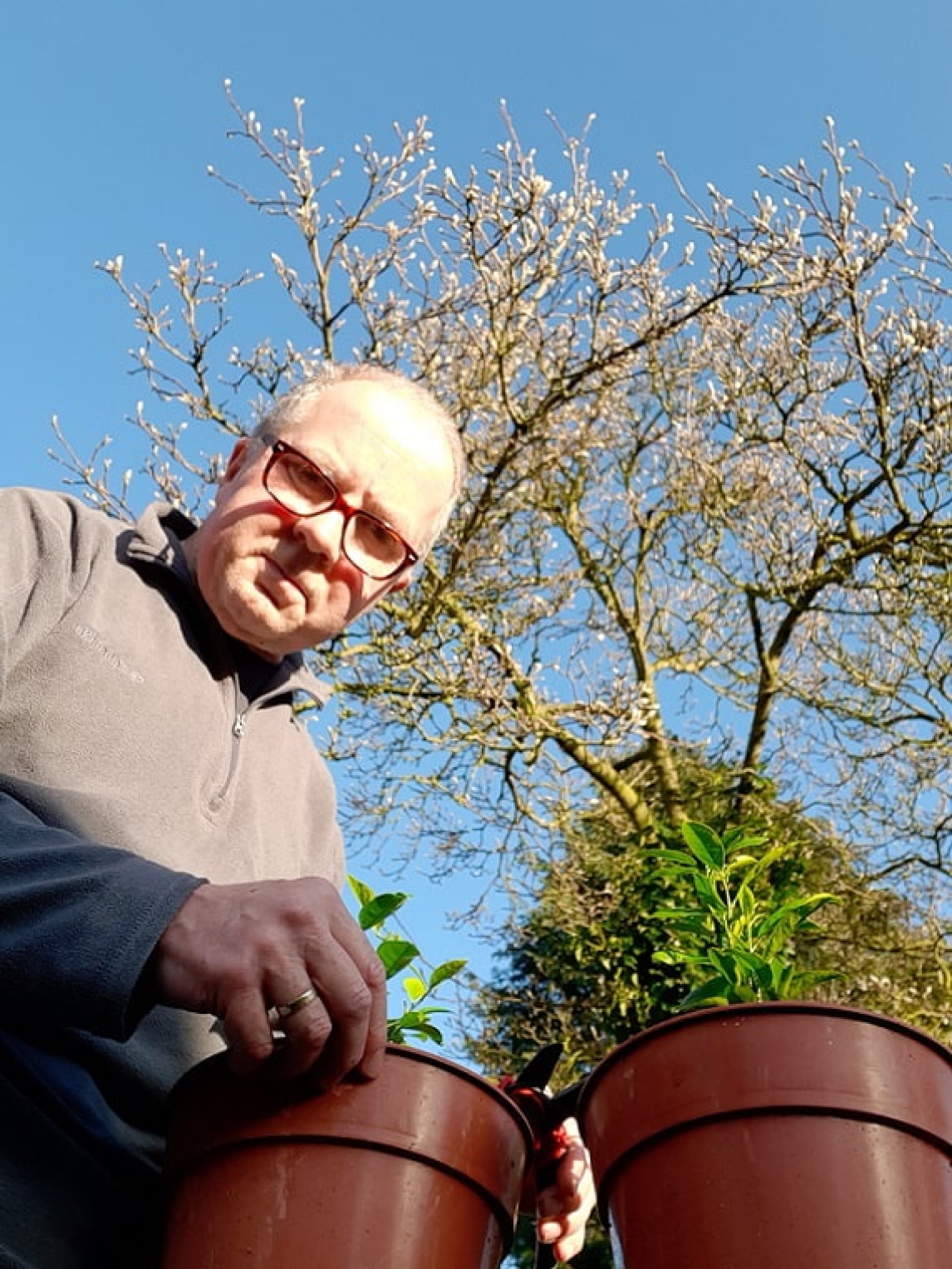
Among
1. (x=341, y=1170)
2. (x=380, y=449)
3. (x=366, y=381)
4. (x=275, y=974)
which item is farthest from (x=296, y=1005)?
(x=366, y=381)

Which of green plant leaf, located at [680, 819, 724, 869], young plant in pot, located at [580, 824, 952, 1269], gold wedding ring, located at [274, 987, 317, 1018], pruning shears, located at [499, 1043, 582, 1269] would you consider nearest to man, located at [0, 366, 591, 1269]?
gold wedding ring, located at [274, 987, 317, 1018]

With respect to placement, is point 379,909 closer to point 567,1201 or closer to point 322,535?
point 567,1201

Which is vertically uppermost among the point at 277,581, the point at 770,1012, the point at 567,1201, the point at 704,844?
the point at 277,581

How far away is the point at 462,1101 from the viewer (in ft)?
3.18

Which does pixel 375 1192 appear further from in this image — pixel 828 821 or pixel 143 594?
pixel 828 821

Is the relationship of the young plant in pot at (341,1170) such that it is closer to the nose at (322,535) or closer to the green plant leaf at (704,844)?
the green plant leaf at (704,844)

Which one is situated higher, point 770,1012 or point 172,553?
point 172,553

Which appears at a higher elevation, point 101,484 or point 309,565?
point 101,484

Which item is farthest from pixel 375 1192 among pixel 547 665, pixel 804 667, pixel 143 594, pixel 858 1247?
pixel 804 667

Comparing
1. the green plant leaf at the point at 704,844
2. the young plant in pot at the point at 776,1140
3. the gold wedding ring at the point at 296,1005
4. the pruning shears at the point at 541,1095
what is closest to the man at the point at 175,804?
the gold wedding ring at the point at 296,1005

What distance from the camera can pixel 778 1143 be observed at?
887 millimetres

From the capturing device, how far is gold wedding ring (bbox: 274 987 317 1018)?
34.9 inches

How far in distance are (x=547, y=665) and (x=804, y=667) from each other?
1744 millimetres

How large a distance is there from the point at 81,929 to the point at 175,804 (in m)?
0.40
